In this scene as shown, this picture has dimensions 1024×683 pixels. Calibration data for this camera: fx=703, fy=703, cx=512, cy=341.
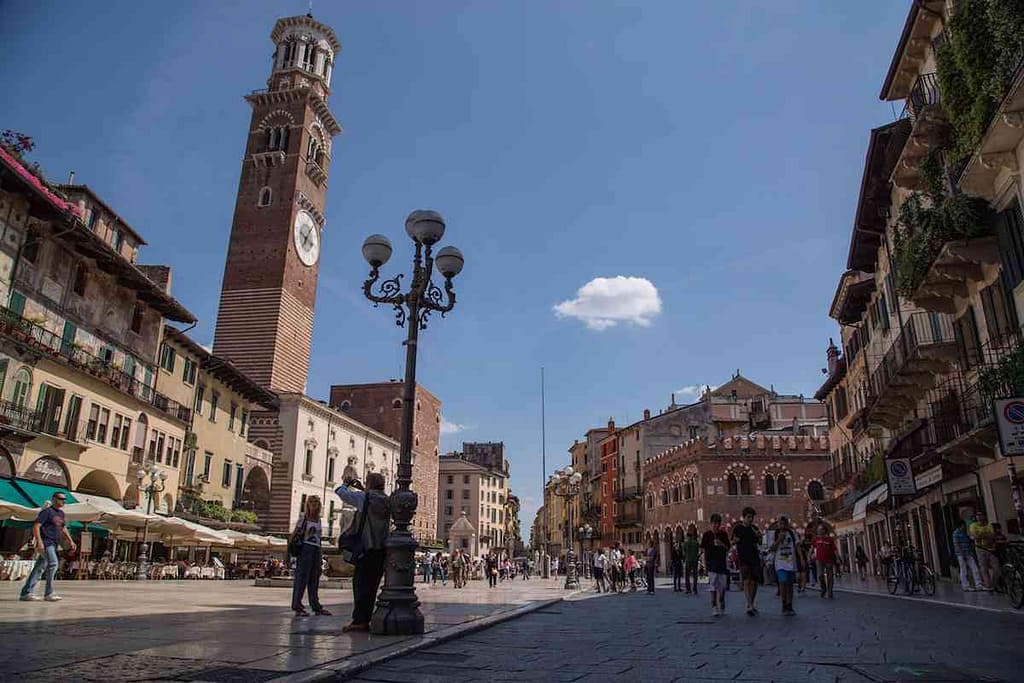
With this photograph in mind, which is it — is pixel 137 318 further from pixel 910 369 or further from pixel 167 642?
pixel 910 369

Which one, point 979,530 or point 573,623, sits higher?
point 979,530

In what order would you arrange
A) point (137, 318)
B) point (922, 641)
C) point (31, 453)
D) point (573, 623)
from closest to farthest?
point (922, 641), point (573, 623), point (31, 453), point (137, 318)

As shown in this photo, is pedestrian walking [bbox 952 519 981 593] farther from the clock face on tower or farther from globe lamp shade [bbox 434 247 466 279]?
the clock face on tower

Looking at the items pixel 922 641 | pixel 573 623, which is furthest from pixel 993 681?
pixel 573 623

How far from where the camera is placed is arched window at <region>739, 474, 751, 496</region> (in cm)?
4934

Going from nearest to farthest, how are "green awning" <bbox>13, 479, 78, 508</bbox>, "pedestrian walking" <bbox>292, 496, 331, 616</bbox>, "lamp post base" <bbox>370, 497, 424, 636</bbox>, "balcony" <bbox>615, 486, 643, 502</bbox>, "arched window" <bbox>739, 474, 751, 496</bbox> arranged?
"lamp post base" <bbox>370, 497, 424, 636</bbox>
"pedestrian walking" <bbox>292, 496, 331, 616</bbox>
"green awning" <bbox>13, 479, 78, 508</bbox>
"arched window" <bbox>739, 474, 751, 496</bbox>
"balcony" <bbox>615, 486, 643, 502</bbox>

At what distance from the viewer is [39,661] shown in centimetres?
512

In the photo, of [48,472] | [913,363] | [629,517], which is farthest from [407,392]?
[629,517]

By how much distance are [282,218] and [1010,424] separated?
171 feet

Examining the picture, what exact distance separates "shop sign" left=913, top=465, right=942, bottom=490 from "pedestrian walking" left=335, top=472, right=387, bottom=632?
56.0ft

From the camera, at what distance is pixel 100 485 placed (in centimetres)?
2666

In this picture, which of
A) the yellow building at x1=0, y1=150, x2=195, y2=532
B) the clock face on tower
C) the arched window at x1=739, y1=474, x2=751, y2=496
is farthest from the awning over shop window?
the clock face on tower

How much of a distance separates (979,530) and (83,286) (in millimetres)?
28089

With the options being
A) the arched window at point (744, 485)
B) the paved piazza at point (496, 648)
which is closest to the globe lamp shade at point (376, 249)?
the paved piazza at point (496, 648)
